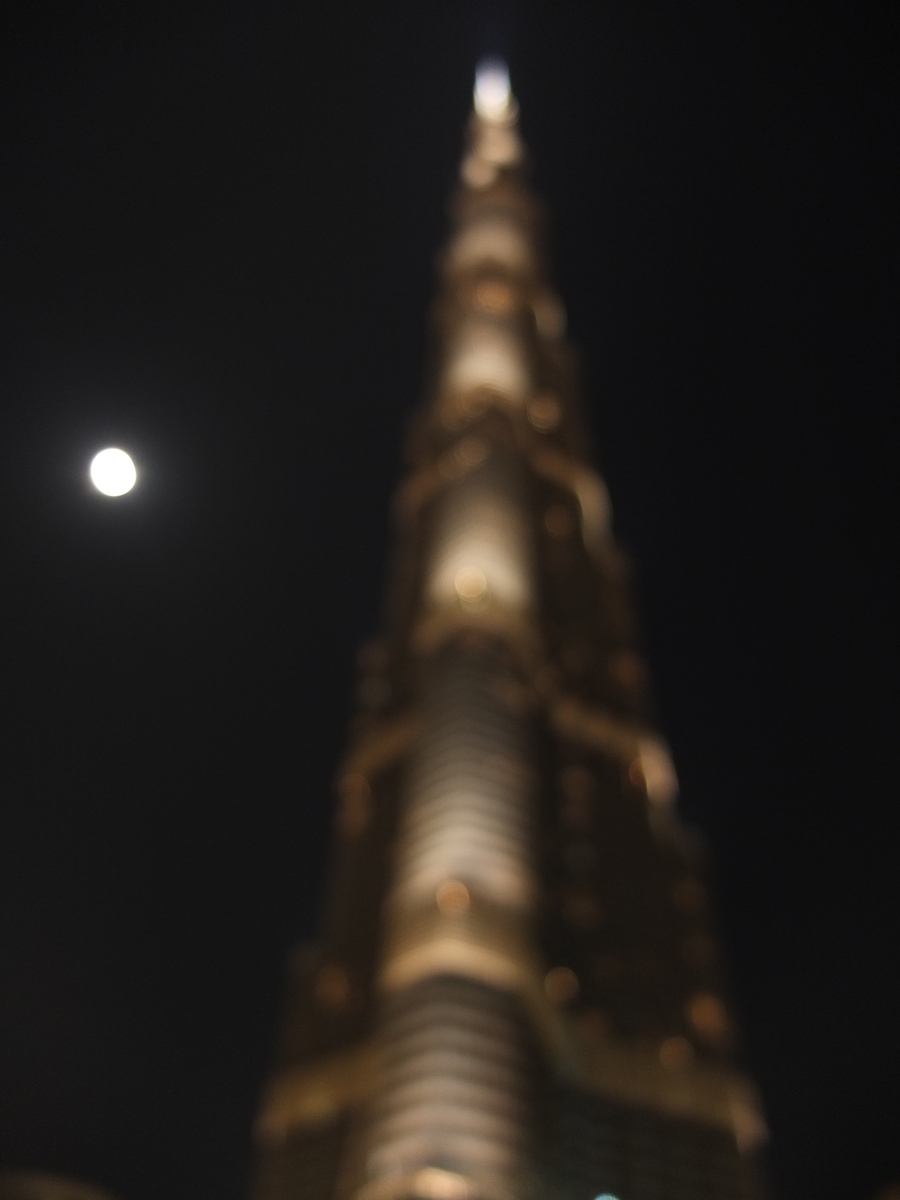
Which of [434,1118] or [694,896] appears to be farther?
[694,896]

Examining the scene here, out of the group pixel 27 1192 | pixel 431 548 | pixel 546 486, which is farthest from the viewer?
pixel 546 486

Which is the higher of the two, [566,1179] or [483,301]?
[483,301]

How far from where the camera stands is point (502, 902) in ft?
235

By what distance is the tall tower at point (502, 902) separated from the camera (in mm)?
66312

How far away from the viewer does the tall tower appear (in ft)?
218

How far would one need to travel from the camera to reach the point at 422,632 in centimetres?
9400

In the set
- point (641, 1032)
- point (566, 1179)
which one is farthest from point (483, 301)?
point (566, 1179)

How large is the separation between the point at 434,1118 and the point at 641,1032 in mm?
22155

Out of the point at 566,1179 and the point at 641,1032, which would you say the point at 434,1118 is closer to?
the point at 566,1179

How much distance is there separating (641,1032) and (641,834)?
18549 mm

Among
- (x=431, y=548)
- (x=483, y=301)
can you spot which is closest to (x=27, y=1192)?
(x=431, y=548)

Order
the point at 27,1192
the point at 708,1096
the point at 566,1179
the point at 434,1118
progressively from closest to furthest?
the point at 27,1192 → the point at 434,1118 → the point at 566,1179 → the point at 708,1096

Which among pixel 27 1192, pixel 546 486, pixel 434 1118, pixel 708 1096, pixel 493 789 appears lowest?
pixel 27 1192

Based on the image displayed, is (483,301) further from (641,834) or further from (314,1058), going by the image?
(314,1058)
